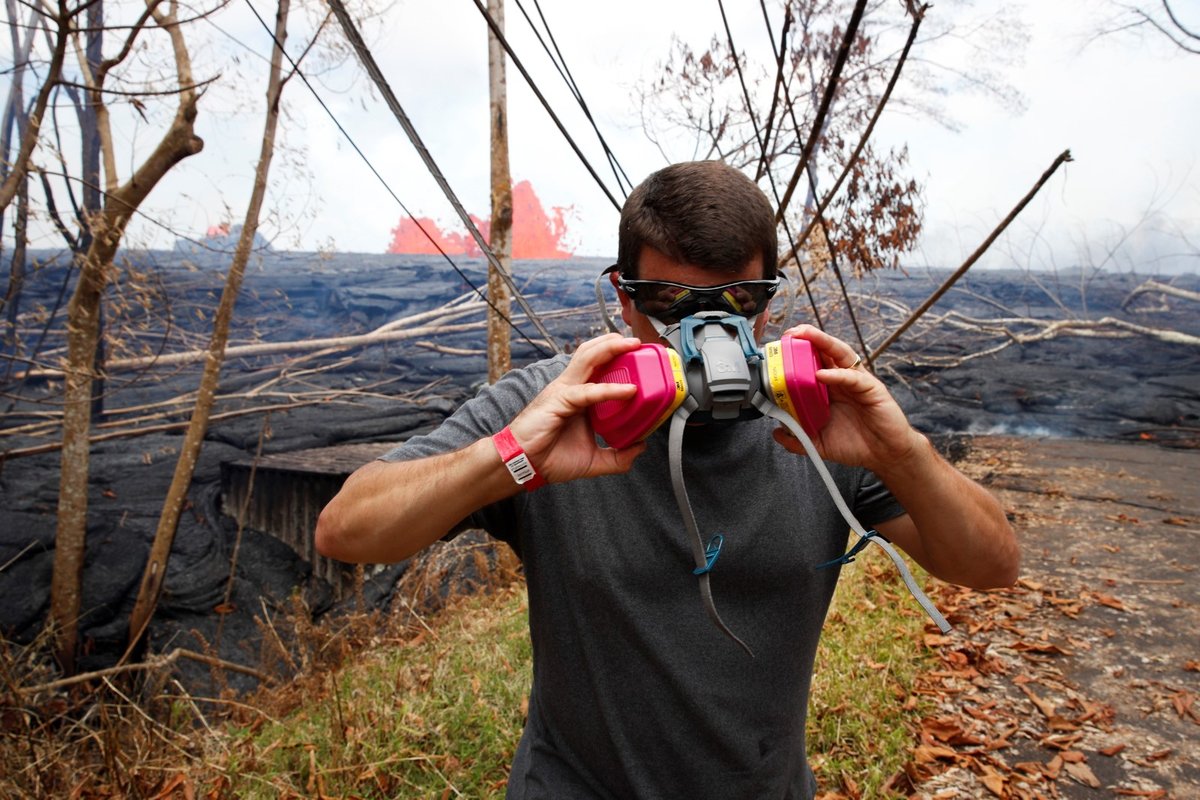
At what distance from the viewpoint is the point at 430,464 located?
1296 mm

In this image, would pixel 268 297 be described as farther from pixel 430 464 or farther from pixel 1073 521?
pixel 430 464

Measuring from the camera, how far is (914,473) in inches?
50.7

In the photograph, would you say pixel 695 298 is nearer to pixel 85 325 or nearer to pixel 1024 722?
pixel 1024 722

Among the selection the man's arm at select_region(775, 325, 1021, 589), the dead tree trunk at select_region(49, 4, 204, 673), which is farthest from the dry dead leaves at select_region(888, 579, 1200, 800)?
the dead tree trunk at select_region(49, 4, 204, 673)

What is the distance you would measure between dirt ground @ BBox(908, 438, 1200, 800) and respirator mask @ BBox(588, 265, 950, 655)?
249 centimetres

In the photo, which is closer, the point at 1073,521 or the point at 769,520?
the point at 769,520

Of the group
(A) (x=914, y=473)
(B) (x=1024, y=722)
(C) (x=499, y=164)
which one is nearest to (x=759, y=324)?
(A) (x=914, y=473)

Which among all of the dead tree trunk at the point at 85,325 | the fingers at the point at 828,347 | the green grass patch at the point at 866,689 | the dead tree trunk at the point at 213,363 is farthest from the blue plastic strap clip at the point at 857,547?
the dead tree trunk at the point at 213,363

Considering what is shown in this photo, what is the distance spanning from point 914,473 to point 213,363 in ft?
26.7

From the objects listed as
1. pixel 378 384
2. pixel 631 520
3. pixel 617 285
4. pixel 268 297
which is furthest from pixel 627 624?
pixel 268 297

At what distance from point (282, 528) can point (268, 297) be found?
568 cm

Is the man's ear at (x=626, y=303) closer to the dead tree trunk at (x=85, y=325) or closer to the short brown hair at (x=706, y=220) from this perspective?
the short brown hair at (x=706, y=220)

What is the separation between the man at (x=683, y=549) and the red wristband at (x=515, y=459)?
101mm

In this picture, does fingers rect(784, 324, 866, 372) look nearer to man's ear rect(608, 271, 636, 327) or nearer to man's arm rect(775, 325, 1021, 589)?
man's arm rect(775, 325, 1021, 589)
